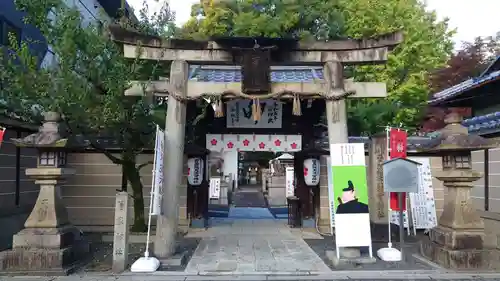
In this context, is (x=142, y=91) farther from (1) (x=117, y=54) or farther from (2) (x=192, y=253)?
(2) (x=192, y=253)

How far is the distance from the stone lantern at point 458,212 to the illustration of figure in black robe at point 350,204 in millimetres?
2068

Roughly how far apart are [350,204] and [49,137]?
7418 millimetres

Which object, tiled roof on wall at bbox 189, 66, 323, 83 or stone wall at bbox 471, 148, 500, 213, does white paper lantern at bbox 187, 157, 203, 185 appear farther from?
stone wall at bbox 471, 148, 500, 213

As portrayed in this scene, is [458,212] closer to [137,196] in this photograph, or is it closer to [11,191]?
[137,196]

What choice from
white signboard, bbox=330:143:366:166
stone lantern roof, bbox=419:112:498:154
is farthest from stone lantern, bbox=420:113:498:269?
white signboard, bbox=330:143:366:166

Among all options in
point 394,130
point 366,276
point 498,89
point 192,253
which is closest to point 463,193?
point 394,130

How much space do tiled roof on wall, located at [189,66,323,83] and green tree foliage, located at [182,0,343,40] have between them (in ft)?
24.4

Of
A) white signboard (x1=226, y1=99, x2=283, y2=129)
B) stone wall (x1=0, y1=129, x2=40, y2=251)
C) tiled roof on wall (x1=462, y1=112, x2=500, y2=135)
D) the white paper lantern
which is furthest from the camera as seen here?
white signboard (x1=226, y1=99, x2=283, y2=129)

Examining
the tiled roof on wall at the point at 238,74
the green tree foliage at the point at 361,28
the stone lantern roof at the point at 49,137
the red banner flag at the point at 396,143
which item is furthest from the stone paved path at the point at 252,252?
the green tree foliage at the point at 361,28

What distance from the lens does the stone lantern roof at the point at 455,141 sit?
9571mm

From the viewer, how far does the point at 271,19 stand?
19.7 metres

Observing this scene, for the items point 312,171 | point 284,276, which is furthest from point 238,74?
point 284,276

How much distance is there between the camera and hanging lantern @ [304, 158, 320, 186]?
14477 mm

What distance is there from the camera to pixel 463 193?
976 centimetres
